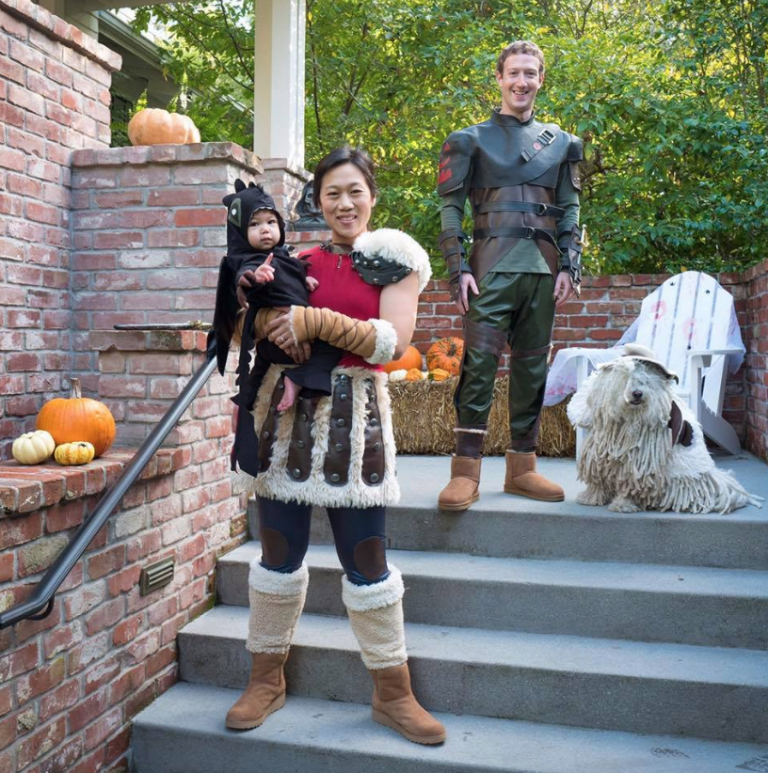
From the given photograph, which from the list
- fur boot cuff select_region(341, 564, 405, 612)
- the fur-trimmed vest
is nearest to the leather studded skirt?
the fur-trimmed vest

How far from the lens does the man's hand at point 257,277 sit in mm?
1950

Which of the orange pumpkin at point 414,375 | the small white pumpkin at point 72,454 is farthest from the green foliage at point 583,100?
the small white pumpkin at point 72,454

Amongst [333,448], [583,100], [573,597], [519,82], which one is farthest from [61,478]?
[583,100]

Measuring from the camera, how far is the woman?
2.07 meters

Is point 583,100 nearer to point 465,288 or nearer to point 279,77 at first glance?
point 279,77

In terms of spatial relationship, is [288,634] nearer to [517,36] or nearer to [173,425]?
[173,425]

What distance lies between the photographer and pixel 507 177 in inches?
121

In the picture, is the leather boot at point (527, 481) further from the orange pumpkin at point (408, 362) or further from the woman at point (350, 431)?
the orange pumpkin at point (408, 362)

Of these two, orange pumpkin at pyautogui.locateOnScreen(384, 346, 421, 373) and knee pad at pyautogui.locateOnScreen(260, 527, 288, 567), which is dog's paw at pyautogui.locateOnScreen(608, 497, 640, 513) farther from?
orange pumpkin at pyautogui.locateOnScreen(384, 346, 421, 373)

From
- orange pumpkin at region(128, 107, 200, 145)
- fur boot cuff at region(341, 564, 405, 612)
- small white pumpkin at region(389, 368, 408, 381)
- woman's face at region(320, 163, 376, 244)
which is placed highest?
orange pumpkin at region(128, 107, 200, 145)

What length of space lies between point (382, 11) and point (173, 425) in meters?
5.94

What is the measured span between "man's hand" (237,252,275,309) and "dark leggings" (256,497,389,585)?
0.58m

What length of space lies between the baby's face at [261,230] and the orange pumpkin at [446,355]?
279 cm

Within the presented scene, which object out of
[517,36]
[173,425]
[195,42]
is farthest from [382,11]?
[173,425]
